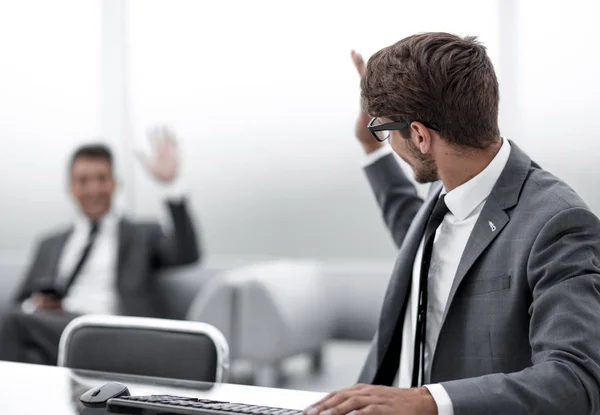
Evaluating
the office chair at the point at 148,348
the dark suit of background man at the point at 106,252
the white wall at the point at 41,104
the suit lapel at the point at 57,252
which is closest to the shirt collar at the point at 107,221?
the dark suit of background man at the point at 106,252

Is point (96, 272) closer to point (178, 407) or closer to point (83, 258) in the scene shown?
point (83, 258)

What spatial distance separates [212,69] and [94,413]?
11.5 feet

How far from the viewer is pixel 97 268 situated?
395 cm

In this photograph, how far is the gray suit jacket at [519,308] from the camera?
1.24m

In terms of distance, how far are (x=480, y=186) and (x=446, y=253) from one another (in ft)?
0.58

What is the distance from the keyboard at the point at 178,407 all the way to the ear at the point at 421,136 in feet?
2.16

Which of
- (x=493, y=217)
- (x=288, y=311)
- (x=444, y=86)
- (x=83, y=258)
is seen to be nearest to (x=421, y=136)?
(x=444, y=86)

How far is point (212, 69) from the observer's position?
4641 millimetres

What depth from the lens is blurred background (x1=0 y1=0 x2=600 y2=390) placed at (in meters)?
3.89

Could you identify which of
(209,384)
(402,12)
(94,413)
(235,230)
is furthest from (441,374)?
(235,230)

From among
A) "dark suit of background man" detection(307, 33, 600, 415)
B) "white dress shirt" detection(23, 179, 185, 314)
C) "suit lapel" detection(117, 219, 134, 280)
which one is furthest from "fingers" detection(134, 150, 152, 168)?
"dark suit of background man" detection(307, 33, 600, 415)

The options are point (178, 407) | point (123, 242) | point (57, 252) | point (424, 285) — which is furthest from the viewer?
point (57, 252)

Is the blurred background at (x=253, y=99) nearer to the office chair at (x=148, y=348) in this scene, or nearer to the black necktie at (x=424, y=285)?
the black necktie at (x=424, y=285)

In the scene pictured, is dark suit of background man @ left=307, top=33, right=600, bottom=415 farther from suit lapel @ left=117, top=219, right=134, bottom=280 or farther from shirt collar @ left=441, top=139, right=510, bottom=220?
suit lapel @ left=117, top=219, right=134, bottom=280
